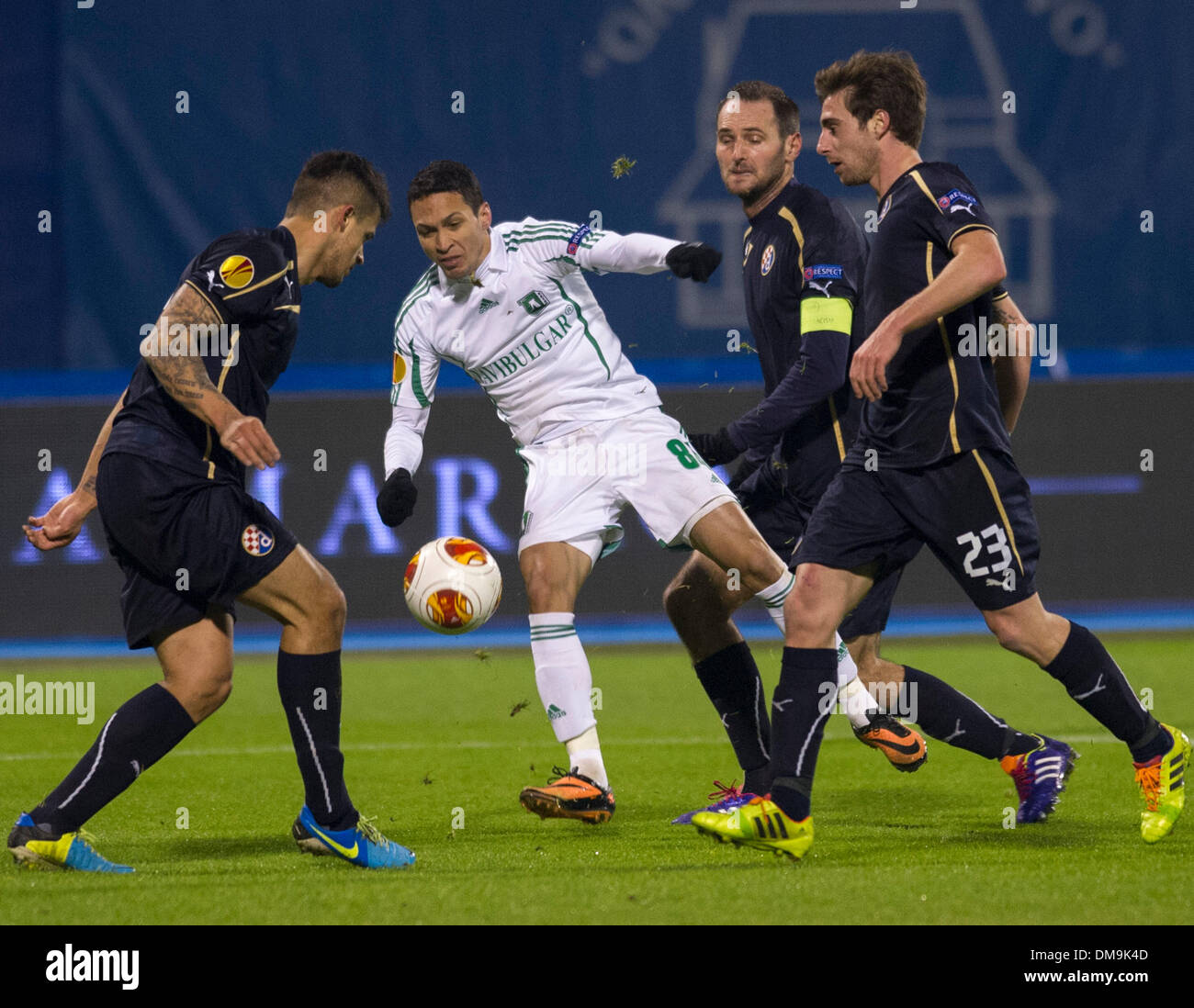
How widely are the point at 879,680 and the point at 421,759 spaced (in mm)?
2271

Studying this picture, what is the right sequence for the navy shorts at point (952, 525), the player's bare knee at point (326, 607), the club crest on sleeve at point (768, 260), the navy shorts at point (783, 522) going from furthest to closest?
the navy shorts at point (783, 522) → the club crest on sleeve at point (768, 260) → the player's bare knee at point (326, 607) → the navy shorts at point (952, 525)

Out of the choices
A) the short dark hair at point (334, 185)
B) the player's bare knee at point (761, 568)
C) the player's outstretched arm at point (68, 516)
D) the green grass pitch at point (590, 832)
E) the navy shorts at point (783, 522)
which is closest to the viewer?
the green grass pitch at point (590, 832)

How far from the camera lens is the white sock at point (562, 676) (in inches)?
190

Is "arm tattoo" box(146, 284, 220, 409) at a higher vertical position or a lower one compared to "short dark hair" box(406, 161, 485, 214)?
lower

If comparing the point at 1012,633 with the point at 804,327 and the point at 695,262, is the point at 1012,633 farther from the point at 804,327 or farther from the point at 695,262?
the point at 695,262

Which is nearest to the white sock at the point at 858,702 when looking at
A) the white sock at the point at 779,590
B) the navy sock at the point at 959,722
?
the navy sock at the point at 959,722

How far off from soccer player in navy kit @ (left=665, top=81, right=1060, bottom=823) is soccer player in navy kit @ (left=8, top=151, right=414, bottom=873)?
128 cm

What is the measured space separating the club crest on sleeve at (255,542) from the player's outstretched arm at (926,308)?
5.18 ft

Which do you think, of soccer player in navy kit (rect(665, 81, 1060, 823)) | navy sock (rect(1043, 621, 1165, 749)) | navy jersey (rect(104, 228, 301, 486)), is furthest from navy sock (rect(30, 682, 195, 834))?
navy sock (rect(1043, 621, 1165, 749))

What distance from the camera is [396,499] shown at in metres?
4.94

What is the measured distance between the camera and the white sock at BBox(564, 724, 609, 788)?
15.6 feet

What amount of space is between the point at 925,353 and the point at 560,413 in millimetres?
1408

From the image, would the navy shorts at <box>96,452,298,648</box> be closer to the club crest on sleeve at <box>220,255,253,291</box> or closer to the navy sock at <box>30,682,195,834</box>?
the navy sock at <box>30,682,195,834</box>

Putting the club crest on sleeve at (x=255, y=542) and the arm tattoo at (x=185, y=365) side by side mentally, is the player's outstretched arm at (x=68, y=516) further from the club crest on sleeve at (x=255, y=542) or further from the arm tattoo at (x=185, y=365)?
the club crest on sleeve at (x=255, y=542)
